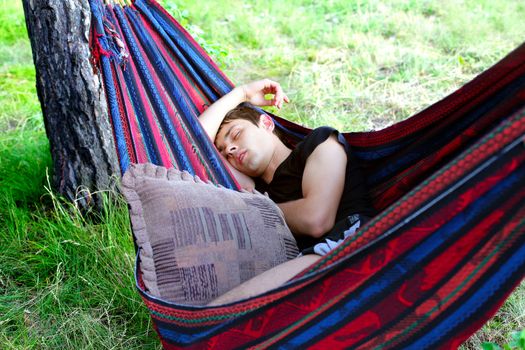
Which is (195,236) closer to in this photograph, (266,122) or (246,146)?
(246,146)

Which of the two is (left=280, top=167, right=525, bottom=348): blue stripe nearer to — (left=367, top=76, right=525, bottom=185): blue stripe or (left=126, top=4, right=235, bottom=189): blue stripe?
(left=367, top=76, right=525, bottom=185): blue stripe

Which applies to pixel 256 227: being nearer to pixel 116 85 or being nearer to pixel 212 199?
pixel 212 199

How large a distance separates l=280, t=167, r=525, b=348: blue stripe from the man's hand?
1.09 metres

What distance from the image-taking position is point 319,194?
1669mm

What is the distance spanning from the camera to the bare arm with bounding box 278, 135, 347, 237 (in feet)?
5.46

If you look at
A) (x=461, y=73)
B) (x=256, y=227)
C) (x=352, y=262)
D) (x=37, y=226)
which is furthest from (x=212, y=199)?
(x=461, y=73)

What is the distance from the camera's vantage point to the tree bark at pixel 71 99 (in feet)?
6.14

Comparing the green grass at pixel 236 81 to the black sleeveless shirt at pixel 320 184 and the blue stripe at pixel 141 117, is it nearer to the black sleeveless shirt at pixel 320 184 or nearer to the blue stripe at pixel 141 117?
the blue stripe at pixel 141 117

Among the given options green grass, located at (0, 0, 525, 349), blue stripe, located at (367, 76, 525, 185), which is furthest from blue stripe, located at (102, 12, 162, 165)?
blue stripe, located at (367, 76, 525, 185)

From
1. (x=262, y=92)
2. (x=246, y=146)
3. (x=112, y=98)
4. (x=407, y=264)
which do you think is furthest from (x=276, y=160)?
(x=407, y=264)

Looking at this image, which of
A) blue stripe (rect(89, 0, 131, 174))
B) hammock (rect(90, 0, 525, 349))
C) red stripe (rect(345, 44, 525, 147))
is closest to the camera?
hammock (rect(90, 0, 525, 349))

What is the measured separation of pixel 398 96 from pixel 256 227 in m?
2.02

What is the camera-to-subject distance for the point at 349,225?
5.19 feet

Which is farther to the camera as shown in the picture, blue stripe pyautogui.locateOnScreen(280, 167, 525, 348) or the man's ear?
the man's ear
